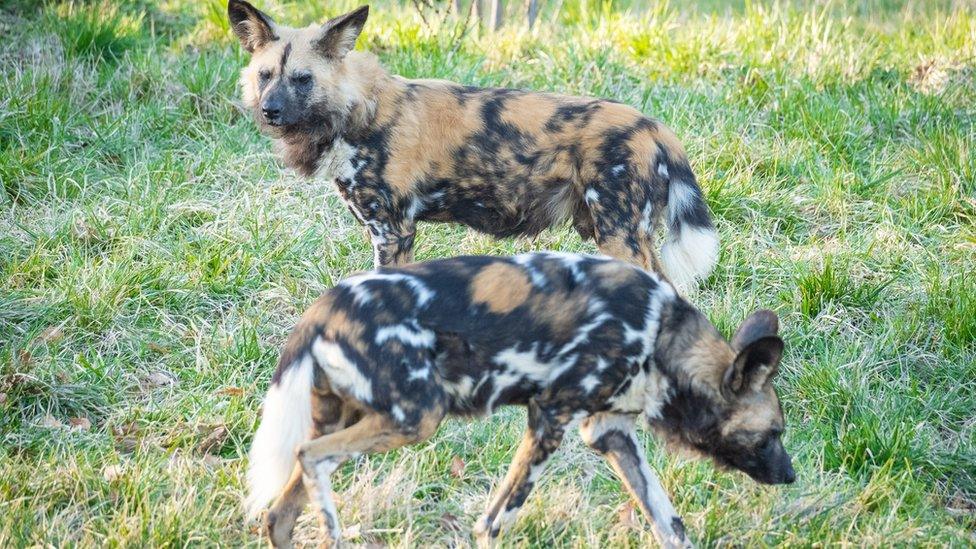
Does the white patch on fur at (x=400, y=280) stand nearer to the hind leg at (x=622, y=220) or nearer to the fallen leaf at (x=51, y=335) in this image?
the hind leg at (x=622, y=220)

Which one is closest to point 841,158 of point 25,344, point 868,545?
point 868,545

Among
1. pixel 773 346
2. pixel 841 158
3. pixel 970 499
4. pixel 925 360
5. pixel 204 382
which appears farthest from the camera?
pixel 841 158

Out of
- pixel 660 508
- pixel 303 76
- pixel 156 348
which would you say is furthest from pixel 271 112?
pixel 660 508

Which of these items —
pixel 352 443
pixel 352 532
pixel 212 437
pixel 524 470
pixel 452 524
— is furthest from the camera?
pixel 212 437

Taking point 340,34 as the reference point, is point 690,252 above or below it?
below

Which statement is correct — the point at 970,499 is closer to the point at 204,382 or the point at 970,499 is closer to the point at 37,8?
the point at 204,382

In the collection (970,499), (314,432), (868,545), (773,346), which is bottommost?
(970,499)

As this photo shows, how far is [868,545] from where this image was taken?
2752mm

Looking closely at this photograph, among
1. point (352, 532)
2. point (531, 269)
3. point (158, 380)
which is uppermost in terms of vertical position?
point (531, 269)

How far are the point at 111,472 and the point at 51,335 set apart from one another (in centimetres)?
88

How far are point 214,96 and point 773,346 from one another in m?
3.48

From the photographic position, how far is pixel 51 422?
330 centimetres

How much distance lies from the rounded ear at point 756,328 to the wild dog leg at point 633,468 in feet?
1.15

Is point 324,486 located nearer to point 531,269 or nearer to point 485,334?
point 485,334
